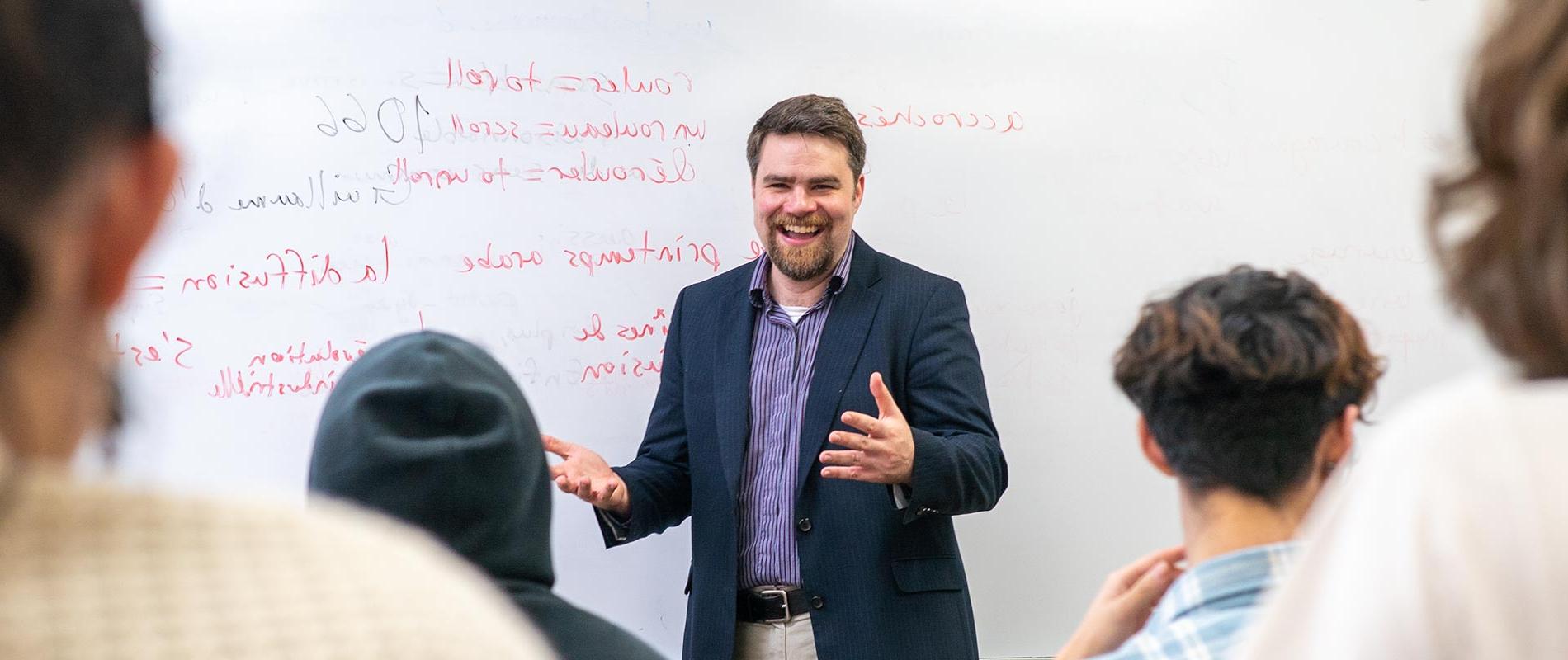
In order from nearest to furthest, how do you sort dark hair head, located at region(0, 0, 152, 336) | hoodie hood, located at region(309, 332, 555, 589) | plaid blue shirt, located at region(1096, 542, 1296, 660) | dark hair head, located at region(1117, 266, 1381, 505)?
dark hair head, located at region(0, 0, 152, 336)
hoodie hood, located at region(309, 332, 555, 589)
plaid blue shirt, located at region(1096, 542, 1296, 660)
dark hair head, located at region(1117, 266, 1381, 505)

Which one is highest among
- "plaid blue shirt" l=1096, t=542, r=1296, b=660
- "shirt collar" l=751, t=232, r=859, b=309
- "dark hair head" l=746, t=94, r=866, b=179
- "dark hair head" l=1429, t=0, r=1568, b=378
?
"dark hair head" l=746, t=94, r=866, b=179

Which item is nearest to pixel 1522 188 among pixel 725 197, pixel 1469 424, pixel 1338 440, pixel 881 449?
pixel 1469 424

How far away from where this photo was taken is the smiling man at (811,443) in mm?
2357

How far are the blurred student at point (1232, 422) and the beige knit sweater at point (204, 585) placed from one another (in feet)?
2.88

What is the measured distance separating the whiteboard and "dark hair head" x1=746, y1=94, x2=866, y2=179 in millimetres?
141

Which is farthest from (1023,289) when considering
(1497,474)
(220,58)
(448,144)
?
(1497,474)

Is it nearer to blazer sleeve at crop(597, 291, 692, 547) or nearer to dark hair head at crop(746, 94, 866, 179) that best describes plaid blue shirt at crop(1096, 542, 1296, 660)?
blazer sleeve at crop(597, 291, 692, 547)

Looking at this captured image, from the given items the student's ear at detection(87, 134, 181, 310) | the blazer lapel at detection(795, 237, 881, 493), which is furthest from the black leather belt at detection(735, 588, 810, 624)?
the student's ear at detection(87, 134, 181, 310)

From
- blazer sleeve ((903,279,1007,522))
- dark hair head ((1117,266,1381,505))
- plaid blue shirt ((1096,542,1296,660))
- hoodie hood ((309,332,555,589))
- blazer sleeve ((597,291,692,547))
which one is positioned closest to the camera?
hoodie hood ((309,332,555,589))

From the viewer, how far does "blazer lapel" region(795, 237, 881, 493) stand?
242cm

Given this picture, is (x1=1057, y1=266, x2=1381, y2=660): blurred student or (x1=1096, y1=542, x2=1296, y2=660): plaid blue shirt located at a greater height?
(x1=1057, y1=266, x2=1381, y2=660): blurred student

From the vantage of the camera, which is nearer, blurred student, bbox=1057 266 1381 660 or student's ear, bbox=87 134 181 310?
student's ear, bbox=87 134 181 310

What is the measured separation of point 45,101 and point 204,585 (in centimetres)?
17

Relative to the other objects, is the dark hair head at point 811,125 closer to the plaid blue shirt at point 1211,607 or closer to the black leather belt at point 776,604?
the black leather belt at point 776,604
